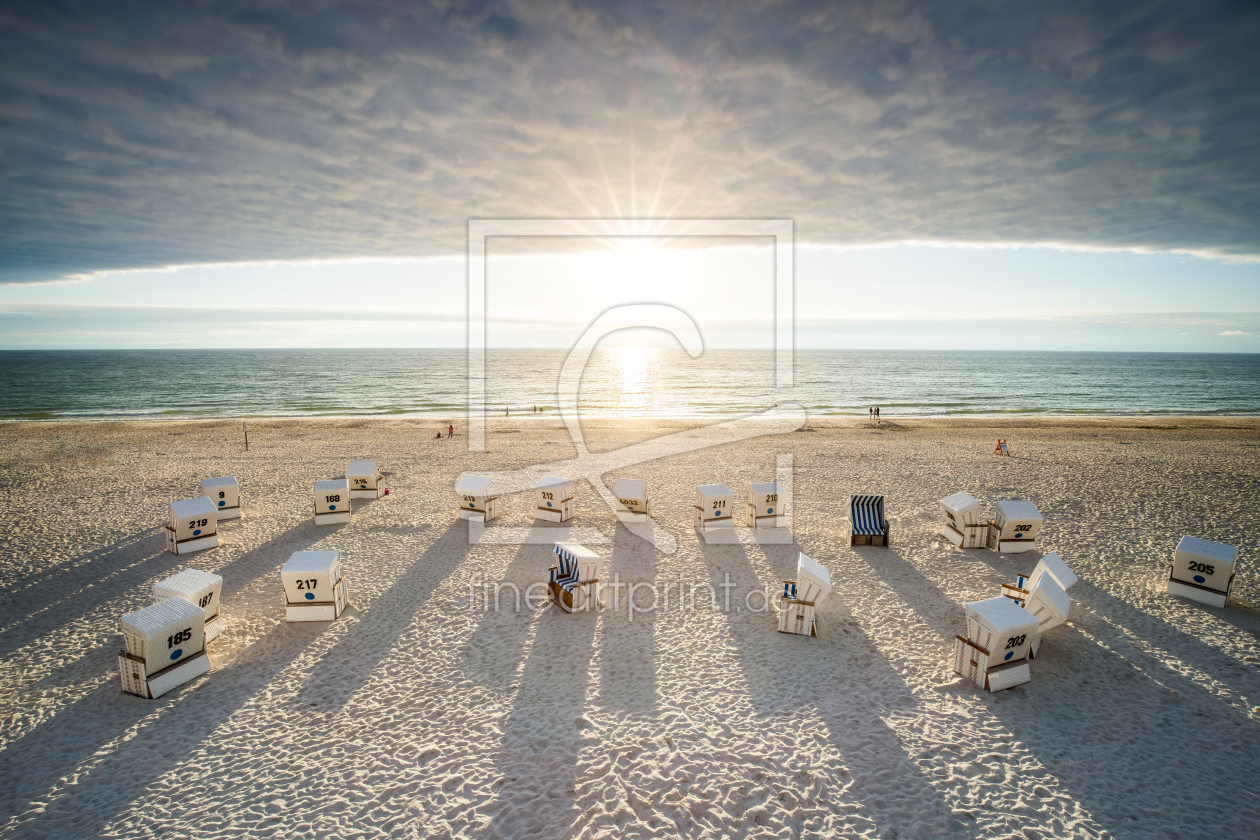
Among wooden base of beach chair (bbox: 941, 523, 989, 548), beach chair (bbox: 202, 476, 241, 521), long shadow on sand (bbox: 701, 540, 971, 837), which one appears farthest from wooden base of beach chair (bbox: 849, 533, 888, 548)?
beach chair (bbox: 202, 476, 241, 521)

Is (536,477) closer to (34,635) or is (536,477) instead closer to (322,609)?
(322,609)

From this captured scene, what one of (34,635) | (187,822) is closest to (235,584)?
(34,635)

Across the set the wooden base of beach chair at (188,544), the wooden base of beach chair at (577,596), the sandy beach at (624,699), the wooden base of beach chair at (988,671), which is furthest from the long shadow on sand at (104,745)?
the wooden base of beach chair at (988,671)

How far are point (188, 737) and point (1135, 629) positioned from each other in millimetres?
15498

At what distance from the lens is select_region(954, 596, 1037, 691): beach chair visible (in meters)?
8.34

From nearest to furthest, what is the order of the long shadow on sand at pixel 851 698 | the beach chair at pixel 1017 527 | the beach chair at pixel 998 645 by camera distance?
the long shadow on sand at pixel 851 698 < the beach chair at pixel 998 645 < the beach chair at pixel 1017 527

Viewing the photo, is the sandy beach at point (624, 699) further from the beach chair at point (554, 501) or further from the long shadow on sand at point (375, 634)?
the beach chair at point (554, 501)

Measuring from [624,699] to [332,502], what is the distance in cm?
1156

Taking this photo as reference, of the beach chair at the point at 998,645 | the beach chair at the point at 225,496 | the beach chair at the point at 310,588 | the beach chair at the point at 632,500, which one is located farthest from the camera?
the beach chair at the point at 632,500

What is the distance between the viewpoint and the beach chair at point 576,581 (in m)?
10.9

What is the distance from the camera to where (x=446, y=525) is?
16172 mm

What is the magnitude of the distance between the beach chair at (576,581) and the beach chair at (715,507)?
505 cm

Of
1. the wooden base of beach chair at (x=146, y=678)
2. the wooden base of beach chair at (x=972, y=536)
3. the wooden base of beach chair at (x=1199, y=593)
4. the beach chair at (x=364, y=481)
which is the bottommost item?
the wooden base of beach chair at (x=146, y=678)

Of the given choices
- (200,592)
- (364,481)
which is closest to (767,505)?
(200,592)
